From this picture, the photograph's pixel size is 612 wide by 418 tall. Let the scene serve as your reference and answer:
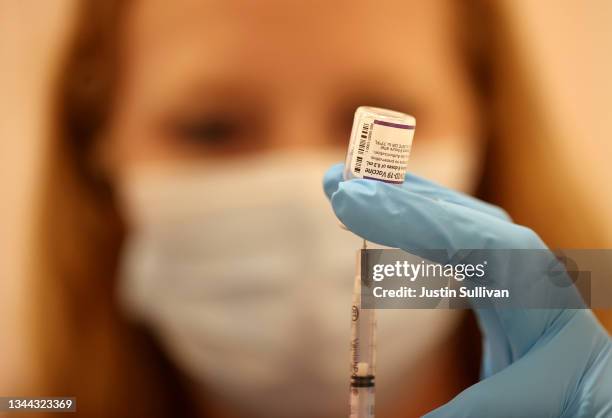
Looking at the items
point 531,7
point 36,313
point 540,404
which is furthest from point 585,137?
point 36,313

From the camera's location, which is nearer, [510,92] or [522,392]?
[522,392]

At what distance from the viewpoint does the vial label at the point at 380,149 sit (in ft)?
3.30

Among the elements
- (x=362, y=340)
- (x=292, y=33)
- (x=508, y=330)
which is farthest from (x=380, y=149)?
(x=292, y=33)

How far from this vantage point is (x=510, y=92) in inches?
57.4

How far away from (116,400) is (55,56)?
701mm

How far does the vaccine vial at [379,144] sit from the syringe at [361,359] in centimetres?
15

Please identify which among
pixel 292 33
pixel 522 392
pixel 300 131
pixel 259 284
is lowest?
pixel 522 392

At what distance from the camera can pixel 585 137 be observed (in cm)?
143

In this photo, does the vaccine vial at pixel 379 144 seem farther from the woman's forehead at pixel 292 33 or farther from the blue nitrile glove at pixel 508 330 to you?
the woman's forehead at pixel 292 33

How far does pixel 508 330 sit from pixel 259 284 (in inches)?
18.9

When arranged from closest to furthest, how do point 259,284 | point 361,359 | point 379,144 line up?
point 379,144, point 361,359, point 259,284

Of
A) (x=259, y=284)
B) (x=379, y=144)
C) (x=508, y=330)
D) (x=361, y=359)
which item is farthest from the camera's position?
(x=259, y=284)

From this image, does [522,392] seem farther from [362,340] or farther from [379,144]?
[379,144]

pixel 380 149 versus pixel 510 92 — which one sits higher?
pixel 510 92
